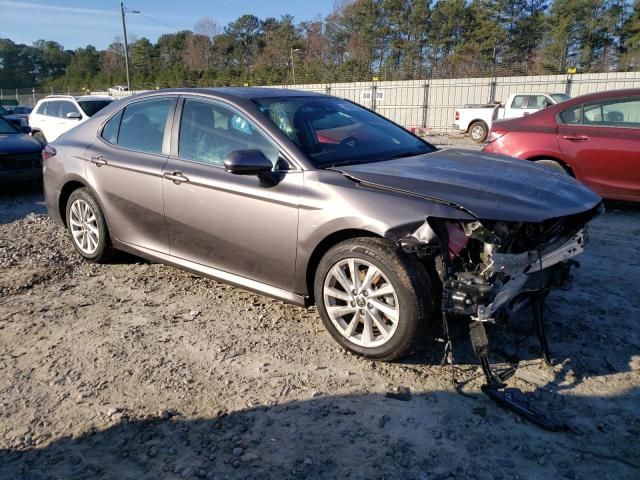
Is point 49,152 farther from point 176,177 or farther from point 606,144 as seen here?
point 606,144

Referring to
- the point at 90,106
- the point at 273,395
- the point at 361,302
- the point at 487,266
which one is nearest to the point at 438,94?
the point at 90,106

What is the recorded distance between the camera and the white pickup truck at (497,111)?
18.0 m

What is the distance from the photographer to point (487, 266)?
2896mm

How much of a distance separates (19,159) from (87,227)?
4.65 m

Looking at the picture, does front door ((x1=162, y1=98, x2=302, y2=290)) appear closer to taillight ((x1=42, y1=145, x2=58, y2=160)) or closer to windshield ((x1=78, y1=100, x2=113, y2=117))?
taillight ((x1=42, y1=145, x2=58, y2=160))

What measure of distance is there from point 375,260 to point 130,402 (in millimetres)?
1592

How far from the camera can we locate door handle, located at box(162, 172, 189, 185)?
4012 millimetres

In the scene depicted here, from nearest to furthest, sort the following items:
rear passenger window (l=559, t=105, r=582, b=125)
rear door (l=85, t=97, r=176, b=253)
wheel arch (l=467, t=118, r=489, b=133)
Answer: rear door (l=85, t=97, r=176, b=253) < rear passenger window (l=559, t=105, r=582, b=125) < wheel arch (l=467, t=118, r=489, b=133)

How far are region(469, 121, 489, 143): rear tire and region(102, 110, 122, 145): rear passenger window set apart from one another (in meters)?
17.3

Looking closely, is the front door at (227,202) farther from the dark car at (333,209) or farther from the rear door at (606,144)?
the rear door at (606,144)

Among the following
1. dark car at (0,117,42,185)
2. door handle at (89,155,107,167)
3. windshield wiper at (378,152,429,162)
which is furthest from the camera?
dark car at (0,117,42,185)

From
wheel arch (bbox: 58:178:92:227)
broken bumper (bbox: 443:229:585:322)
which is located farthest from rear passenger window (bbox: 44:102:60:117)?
broken bumper (bbox: 443:229:585:322)

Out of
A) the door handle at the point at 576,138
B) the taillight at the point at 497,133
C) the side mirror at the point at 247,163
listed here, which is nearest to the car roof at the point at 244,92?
the side mirror at the point at 247,163

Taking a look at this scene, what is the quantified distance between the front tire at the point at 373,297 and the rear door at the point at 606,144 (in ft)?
15.0
